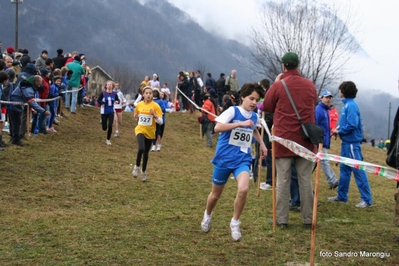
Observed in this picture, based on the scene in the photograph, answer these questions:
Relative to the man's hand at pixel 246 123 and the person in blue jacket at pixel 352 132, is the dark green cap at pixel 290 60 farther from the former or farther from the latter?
the person in blue jacket at pixel 352 132

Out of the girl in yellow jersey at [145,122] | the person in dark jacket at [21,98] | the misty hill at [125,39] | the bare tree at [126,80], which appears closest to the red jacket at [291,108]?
the girl in yellow jersey at [145,122]

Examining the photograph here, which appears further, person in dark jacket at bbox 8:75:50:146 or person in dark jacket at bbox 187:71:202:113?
person in dark jacket at bbox 187:71:202:113

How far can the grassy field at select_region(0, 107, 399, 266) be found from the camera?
5945 mm

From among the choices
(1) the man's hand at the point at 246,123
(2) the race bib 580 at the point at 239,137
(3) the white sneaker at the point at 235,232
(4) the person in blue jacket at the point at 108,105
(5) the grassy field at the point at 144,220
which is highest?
(1) the man's hand at the point at 246,123

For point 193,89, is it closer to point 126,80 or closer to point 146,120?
point 146,120

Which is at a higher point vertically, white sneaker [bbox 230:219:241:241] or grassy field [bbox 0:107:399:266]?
white sneaker [bbox 230:219:241:241]

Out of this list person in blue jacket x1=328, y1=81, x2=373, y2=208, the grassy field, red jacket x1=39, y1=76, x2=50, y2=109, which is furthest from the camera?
red jacket x1=39, y1=76, x2=50, y2=109

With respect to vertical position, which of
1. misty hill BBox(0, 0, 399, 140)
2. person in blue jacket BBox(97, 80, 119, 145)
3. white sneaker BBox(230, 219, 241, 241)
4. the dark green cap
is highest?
misty hill BBox(0, 0, 399, 140)

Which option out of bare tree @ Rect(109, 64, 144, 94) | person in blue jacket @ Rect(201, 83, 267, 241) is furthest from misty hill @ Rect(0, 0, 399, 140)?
person in blue jacket @ Rect(201, 83, 267, 241)

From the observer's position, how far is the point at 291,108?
722 cm

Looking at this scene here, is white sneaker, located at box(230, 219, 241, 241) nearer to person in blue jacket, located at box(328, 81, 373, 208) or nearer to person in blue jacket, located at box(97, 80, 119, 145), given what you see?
person in blue jacket, located at box(328, 81, 373, 208)

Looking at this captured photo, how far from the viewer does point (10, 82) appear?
13.6 meters

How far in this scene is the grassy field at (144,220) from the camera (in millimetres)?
5945

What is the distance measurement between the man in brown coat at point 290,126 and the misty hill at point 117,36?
96624mm
